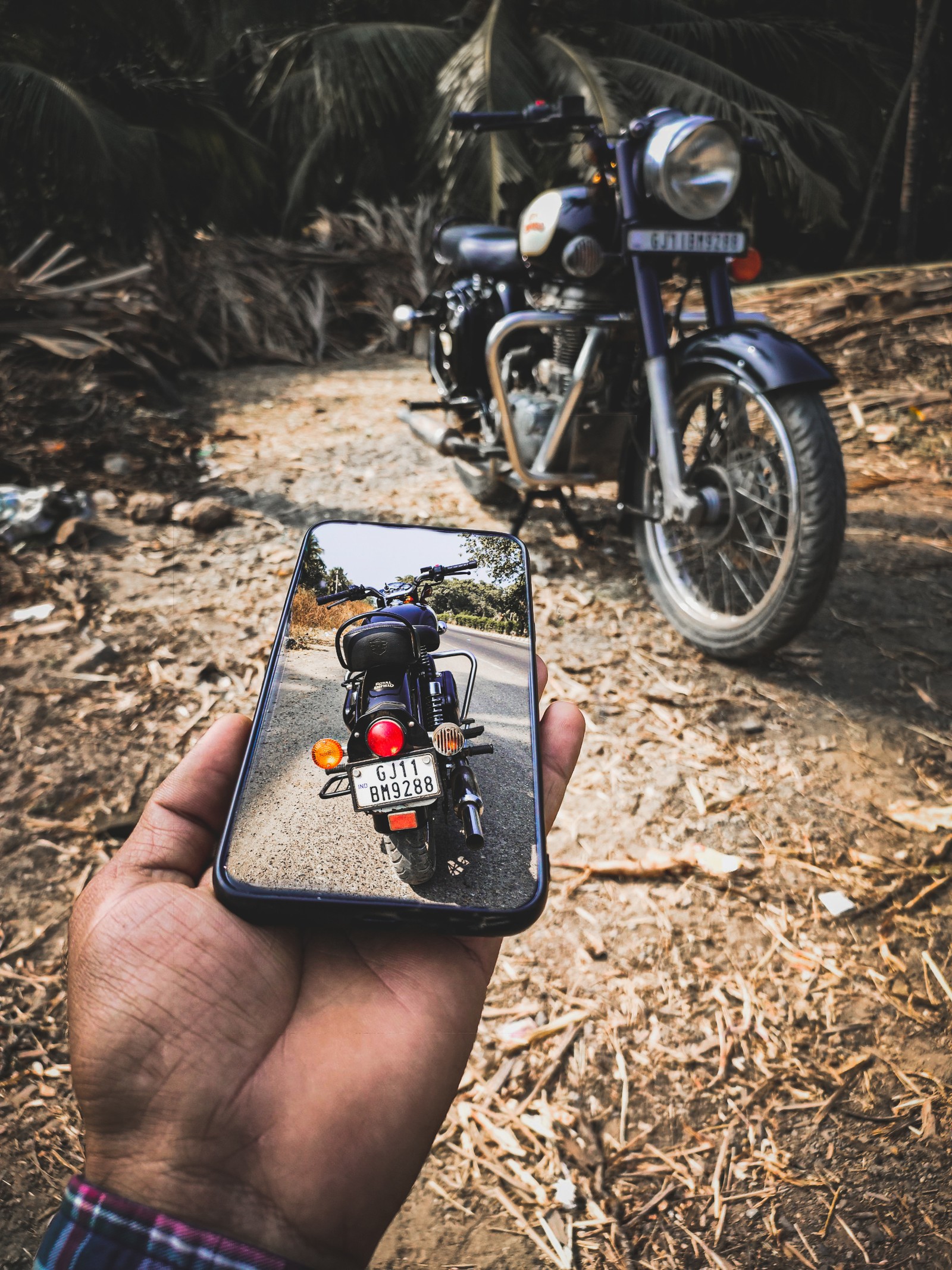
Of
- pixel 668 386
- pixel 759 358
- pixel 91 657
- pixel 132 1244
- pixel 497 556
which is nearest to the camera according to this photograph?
pixel 132 1244

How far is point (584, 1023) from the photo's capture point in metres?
1.72

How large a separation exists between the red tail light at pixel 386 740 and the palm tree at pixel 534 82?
8425 mm

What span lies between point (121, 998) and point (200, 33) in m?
13.9

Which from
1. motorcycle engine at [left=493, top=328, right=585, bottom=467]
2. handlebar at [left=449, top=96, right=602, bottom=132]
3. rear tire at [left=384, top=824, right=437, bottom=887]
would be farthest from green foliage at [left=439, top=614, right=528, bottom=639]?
handlebar at [left=449, top=96, right=602, bottom=132]

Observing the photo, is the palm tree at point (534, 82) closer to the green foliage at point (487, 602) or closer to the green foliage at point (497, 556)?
the green foliage at point (497, 556)

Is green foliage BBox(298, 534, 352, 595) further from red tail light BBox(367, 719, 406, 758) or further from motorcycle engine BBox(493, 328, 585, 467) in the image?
motorcycle engine BBox(493, 328, 585, 467)

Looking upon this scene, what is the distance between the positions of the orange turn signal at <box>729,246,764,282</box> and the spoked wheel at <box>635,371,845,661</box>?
484 mm

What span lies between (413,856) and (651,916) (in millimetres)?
1096

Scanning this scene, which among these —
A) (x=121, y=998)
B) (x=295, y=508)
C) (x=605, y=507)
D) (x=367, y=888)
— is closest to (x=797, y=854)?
(x=367, y=888)

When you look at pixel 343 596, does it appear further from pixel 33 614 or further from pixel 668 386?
pixel 33 614

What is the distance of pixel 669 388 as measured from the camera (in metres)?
2.76

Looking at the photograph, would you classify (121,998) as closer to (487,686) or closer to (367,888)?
(367,888)

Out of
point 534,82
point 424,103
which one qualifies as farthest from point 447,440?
point 424,103

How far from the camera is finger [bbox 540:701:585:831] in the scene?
1342mm
